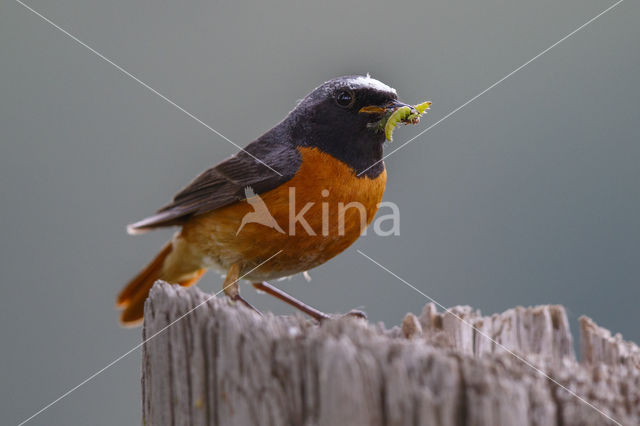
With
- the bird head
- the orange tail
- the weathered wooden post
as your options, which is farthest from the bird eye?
the weathered wooden post

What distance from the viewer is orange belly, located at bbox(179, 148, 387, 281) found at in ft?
12.9

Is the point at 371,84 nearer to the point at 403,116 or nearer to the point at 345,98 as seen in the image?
the point at 345,98

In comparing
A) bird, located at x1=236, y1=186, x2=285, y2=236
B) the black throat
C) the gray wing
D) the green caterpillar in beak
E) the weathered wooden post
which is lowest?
the weathered wooden post

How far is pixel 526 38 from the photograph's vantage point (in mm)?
7148

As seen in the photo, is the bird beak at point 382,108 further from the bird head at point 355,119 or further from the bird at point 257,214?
the bird at point 257,214

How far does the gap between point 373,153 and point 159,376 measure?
2.31m

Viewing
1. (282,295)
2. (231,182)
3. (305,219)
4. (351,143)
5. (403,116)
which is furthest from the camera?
(282,295)

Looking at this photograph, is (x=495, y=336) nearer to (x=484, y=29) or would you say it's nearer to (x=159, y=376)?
(x=159, y=376)

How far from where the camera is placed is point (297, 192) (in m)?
3.97

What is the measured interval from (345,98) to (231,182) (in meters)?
0.91

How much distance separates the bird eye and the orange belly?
13.2 inches

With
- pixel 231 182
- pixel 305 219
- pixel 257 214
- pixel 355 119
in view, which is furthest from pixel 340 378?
pixel 231 182

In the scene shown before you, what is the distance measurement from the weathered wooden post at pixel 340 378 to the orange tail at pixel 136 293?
246 cm

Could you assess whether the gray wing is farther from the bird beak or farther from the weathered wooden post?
the weathered wooden post
